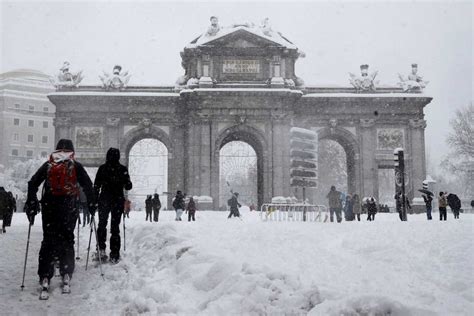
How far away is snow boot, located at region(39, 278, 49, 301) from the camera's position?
746cm

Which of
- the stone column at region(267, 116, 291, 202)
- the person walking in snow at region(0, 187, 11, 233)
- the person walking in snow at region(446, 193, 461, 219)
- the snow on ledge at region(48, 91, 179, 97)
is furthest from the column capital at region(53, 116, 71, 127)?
the person walking in snow at region(446, 193, 461, 219)

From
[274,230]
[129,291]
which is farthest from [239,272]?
[274,230]

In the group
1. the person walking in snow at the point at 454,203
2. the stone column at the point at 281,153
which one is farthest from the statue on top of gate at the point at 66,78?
the person walking in snow at the point at 454,203

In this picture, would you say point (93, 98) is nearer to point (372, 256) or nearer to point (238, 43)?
point (238, 43)

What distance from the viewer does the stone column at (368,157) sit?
40031 mm

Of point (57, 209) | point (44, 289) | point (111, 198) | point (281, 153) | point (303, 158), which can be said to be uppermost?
point (281, 153)

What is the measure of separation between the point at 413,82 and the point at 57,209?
36.7 meters

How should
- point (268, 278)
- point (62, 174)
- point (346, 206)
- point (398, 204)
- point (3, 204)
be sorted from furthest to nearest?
1. point (346, 206)
2. point (398, 204)
3. point (3, 204)
4. point (62, 174)
5. point (268, 278)

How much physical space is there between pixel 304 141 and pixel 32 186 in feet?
58.1

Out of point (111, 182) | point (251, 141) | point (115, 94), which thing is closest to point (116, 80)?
point (115, 94)

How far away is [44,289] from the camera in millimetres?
7637

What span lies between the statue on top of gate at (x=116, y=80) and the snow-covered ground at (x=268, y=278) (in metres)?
29.8

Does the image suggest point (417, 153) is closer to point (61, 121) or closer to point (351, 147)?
point (351, 147)

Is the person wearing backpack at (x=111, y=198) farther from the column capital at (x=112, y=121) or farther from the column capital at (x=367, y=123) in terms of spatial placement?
the column capital at (x=367, y=123)
